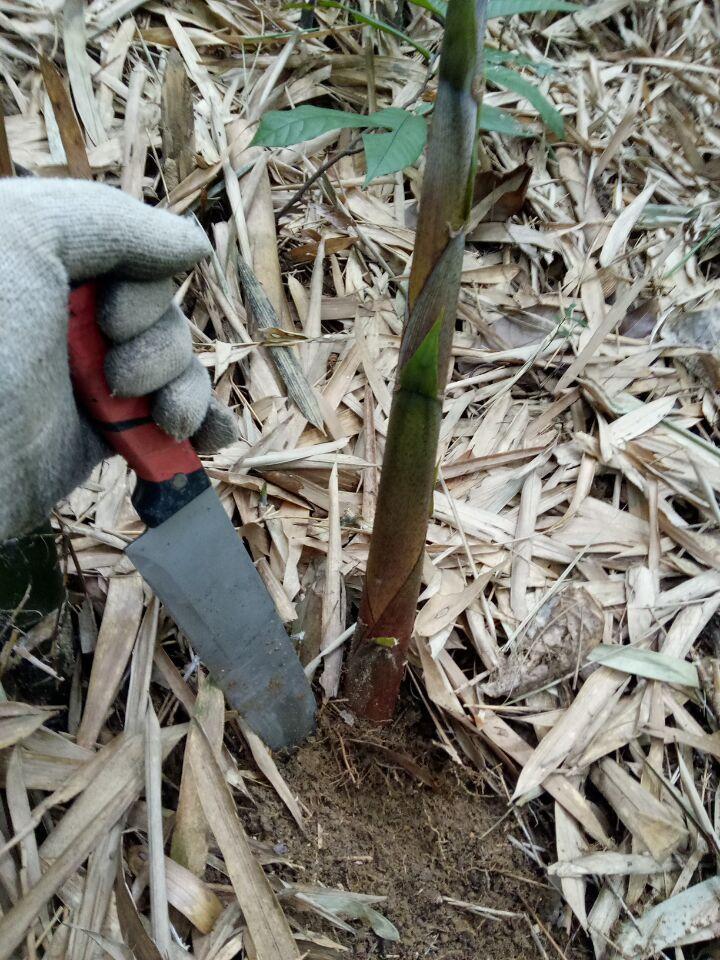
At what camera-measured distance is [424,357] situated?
82 cm

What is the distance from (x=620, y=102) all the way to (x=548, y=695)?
5.29 feet

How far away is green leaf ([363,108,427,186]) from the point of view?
1013 mm

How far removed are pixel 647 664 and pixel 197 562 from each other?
0.82 m

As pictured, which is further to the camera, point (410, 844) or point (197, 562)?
point (410, 844)

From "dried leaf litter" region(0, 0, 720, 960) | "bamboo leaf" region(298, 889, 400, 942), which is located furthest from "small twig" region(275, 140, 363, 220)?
"bamboo leaf" region(298, 889, 400, 942)

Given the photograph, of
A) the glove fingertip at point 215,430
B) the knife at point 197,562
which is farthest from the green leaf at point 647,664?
the glove fingertip at point 215,430

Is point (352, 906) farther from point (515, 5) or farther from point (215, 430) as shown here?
point (515, 5)

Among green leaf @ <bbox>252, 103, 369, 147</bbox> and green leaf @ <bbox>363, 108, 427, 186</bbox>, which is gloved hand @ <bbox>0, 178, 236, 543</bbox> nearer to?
green leaf @ <bbox>363, 108, 427, 186</bbox>

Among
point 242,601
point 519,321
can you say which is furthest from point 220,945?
point 519,321

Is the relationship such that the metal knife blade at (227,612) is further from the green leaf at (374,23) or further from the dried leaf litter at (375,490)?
the green leaf at (374,23)

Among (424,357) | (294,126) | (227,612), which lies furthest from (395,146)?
(227,612)

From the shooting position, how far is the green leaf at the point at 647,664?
130cm

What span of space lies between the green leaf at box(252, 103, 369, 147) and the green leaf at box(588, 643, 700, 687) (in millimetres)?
991

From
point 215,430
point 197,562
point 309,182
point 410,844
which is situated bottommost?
point 410,844
